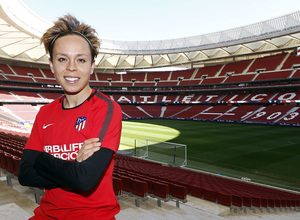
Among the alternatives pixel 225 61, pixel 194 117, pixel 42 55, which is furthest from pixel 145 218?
pixel 225 61

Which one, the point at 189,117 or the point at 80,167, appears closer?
the point at 80,167

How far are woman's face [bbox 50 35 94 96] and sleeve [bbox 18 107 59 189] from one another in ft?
1.79

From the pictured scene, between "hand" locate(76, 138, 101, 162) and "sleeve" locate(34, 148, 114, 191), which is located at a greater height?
"hand" locate(76, 138, 101, 162)

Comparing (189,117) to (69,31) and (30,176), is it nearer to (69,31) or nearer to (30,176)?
(69,31)

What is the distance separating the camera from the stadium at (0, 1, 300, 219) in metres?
5.79

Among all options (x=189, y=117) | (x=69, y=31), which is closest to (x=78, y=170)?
(x=69, y=31)

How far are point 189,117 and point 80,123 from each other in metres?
43.4

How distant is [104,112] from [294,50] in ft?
177

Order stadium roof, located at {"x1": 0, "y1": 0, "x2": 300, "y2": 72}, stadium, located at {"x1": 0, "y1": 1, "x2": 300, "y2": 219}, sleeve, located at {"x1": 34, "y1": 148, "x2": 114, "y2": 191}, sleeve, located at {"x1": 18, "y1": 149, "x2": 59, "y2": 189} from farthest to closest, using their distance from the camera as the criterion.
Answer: stadium roof, located at {"x1": 0, "y1": 0, "x2": 300, "y2": 72}, stadium, located at {"x1": 0, "y1": 1, "x2": 300, "y2": 219}, sleeve, located at {"x1": 18, "y1": 149, "x2": 59, "y2": 189}, sleeve, located at {"x1": 34, "y1": 148, "x2": 114, "y2": 191}

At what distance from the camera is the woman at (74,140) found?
142cm

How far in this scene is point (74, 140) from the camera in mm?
1687

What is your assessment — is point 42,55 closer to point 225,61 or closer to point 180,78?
point 180,78

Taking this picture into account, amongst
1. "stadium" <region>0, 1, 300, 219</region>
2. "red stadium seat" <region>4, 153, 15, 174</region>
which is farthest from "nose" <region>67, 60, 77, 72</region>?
"red stadium seat" <region>4, 153, 15, 174</region>

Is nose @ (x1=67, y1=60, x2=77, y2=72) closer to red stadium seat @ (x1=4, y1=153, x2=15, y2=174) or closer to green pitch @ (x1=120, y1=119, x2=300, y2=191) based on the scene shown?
red stadium seat @ (x1=4, y1=153, x2=15, y2=174)
